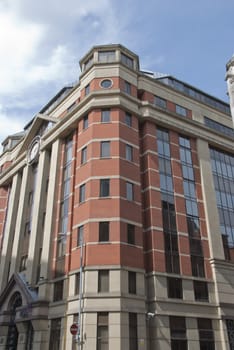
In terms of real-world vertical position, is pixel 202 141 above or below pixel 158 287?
above

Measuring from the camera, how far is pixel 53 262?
1350 inches

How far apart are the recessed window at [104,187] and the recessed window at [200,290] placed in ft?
38.8

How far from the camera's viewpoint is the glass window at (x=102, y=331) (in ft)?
88.0

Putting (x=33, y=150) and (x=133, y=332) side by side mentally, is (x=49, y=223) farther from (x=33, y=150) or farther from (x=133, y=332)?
(x=133, y=332)

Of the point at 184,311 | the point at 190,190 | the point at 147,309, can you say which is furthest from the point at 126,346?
the point at 190,190

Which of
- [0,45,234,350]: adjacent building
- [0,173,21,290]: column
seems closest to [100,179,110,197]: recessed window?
[0,45,234,350]: adjacent building

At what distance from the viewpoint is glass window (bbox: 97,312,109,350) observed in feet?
88.0

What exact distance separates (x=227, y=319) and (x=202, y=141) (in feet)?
65.9

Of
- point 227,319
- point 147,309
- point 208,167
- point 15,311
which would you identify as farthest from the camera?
point 208,167

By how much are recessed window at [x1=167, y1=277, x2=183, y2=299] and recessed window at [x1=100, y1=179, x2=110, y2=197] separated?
955cm

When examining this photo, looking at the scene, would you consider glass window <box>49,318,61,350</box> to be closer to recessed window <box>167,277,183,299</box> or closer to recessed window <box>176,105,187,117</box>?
recessed window <box>167,277,183,299</box>

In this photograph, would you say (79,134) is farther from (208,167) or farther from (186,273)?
(186,273)

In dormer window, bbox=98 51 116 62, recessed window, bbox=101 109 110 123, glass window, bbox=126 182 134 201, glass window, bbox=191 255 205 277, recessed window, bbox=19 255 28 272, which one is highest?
dormer window, bbox=98 51 116 62

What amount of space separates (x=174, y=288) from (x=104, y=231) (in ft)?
27.1
